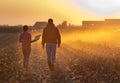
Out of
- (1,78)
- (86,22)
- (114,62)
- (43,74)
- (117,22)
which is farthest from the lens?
(86,22)

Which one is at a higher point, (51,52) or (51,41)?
(51,41)

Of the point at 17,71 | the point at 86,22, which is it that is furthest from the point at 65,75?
the point at 86,22

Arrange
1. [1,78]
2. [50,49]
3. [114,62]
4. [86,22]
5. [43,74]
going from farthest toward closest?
1. [86,22]
2. [114,62]
3. [50,49]
4. [43,74]
5. [1,78]

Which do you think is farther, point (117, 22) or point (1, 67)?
point (117, 22)

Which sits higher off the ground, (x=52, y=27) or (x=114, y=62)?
(x=52, y=27)

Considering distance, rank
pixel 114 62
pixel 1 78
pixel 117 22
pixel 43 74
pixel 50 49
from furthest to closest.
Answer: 1. pixel 117 22
2. pixel 114 62
3. pixel 50 49
4. pixel 43 74
5. pixel 1 78

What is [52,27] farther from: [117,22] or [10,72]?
[117,22]

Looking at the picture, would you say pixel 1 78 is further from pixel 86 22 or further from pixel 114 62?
pixel 86 22

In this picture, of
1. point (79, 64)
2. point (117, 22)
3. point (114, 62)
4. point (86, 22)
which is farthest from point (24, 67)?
point (86, 22)

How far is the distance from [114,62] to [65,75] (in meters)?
4.15

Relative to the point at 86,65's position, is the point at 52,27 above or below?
above

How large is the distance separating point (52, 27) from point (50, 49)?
1064 mm

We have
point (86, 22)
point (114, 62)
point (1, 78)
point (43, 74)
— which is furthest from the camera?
point (86, 22)

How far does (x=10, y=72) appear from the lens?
63.5 ft
